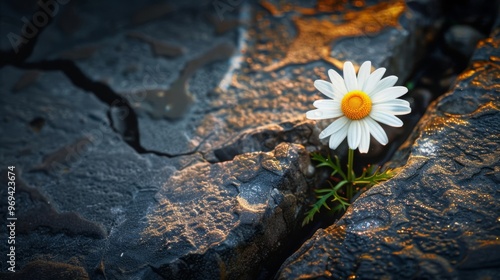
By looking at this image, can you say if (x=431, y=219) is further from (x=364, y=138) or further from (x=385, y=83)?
(x=385, y=83)

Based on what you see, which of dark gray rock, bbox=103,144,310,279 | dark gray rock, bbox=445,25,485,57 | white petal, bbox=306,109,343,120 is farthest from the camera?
dark gray rock, bbox=445,25,485,57

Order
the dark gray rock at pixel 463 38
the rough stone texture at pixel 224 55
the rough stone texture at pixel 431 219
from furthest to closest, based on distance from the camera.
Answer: the dark gray rock at pixel 463 38 < the rough stone texture at pixel 224 55 < the rough stone texture at pixel 431 219

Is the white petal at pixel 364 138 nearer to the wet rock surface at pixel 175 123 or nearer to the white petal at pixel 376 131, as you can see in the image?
the white petal at pixel 376 131

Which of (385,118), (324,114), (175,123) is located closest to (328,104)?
(324,114)

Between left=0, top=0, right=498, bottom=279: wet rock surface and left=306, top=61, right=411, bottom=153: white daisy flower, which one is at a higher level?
left=306, top=61, right=411, bottom=153: white daisy flower

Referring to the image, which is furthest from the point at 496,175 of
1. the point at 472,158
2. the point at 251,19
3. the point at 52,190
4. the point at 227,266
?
the point at 52,190

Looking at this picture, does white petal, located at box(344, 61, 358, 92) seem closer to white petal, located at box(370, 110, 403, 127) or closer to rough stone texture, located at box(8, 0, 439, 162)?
white petal, located at box(370, 110, 403, 127)

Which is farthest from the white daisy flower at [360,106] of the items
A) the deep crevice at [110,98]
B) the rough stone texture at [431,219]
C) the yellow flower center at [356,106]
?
the deep crevice at [110,98]

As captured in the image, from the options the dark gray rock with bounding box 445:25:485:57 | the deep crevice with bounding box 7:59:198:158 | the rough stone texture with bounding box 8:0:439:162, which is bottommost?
the deep crevice with bounding box 7:59:198:158

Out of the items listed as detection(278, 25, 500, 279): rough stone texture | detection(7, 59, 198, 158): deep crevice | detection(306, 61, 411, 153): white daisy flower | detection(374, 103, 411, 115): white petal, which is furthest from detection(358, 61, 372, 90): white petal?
detection(7, 59, 198, 158): deep crevice
